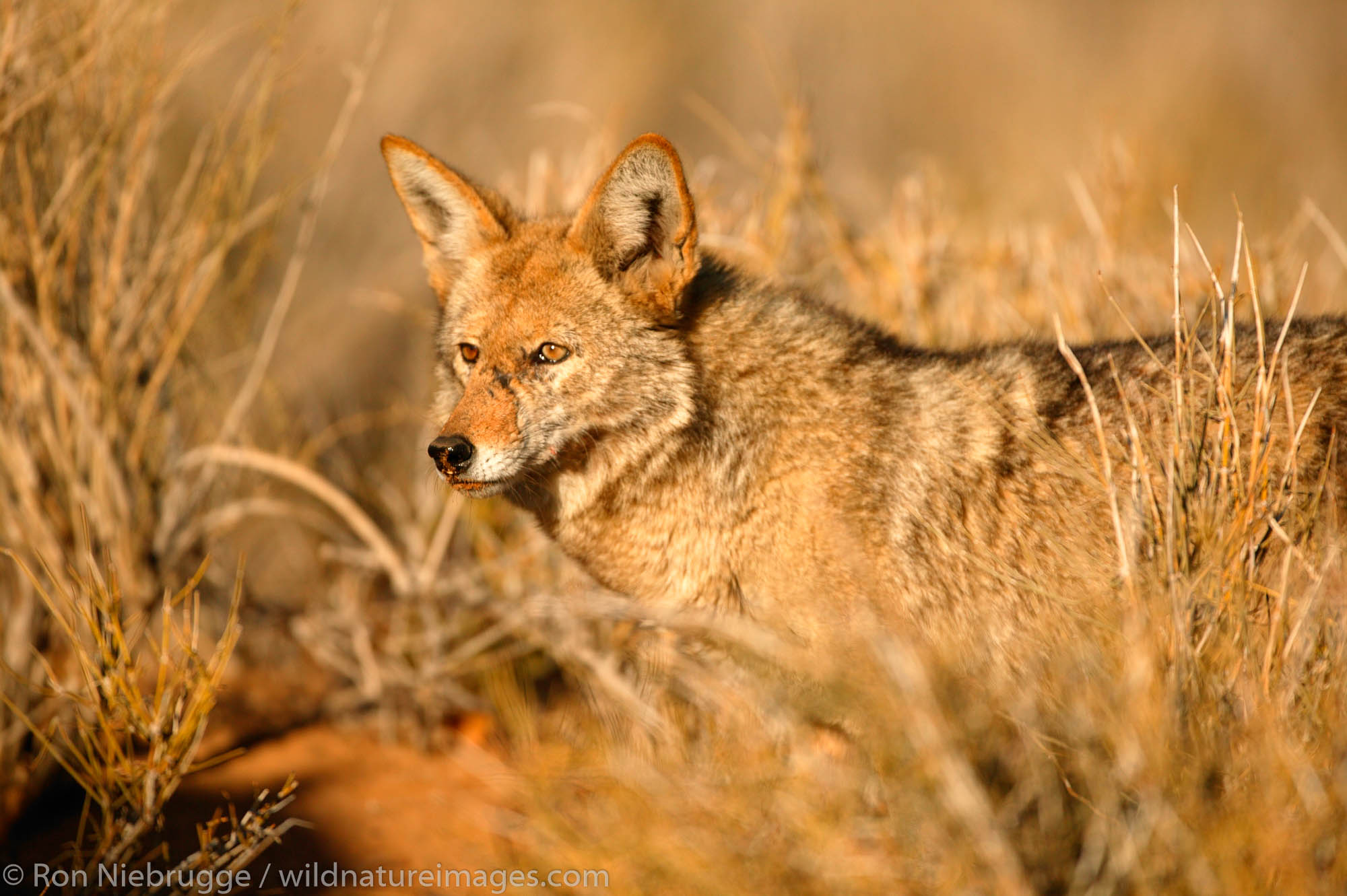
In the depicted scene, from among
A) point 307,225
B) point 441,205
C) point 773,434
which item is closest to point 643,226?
point 773,434

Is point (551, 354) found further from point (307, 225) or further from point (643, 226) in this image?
point (307, 225)

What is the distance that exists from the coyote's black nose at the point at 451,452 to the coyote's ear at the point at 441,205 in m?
0.97

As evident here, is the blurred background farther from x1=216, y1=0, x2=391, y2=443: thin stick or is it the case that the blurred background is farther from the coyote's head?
the coyote's head

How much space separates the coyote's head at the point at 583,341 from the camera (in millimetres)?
3289

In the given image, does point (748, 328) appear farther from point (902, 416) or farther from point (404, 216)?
point (404, 216)

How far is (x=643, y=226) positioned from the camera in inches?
136

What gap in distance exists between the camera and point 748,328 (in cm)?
355

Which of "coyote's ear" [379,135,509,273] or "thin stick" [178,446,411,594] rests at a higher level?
"coyote's ear" [379,135,509,273]

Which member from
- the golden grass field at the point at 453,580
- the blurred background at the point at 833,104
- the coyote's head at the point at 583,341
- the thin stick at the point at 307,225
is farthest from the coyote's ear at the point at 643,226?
the blurred background at the point at 833,104

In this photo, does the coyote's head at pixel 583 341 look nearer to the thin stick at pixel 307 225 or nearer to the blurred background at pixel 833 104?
the thin stick at pixel 307 225

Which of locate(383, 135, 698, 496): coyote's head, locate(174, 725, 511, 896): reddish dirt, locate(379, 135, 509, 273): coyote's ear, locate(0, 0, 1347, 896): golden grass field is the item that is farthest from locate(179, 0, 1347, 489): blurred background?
locate(174, 725, 511, 896): reddish dirt

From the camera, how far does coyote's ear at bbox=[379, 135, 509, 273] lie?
3756mm

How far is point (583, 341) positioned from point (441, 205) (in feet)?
3.30

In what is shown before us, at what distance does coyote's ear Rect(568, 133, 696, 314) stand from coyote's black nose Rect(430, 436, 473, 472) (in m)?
0.81
